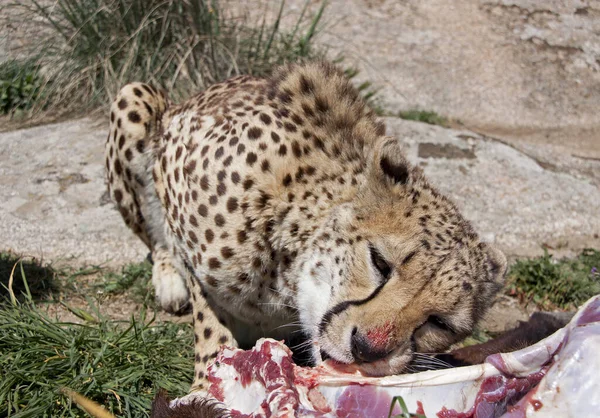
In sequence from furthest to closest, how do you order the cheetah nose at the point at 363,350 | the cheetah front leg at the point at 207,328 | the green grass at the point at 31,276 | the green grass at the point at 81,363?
the green grass at the point at 31,276, the cheetah front leg at the point at 207,328, the green grass at the point at 81,363, the cheetah nose at the point at 363,350

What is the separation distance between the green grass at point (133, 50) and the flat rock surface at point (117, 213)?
0.47 meters

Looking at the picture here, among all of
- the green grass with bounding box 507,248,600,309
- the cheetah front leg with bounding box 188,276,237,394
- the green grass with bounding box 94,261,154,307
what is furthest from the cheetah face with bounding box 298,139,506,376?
A: the green grass with bounding box 507,248,600,309

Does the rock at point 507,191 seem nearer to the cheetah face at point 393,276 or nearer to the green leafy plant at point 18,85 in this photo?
the cheetah face at point 393,276

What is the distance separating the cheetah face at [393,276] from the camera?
242 cm

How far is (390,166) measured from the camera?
2.74m

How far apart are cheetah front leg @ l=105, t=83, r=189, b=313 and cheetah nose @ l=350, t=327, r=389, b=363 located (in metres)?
1.49

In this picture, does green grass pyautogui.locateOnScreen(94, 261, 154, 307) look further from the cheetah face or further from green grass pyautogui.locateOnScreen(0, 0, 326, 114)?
green grass pyautogui.locateOnScreen(0, 0, 326, 114)

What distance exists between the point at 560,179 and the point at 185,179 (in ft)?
11.2

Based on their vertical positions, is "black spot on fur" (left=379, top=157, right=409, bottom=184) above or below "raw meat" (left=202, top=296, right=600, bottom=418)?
above

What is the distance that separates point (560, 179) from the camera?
554 centimetres

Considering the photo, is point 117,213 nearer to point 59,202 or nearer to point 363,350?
point 59,202

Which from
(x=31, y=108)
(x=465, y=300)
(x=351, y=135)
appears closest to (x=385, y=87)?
(x=31, y=108)

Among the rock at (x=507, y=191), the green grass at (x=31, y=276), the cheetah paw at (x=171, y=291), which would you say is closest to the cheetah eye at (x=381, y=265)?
the cheetah paw at (x=171, y=291)

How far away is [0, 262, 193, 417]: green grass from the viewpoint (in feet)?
8.74
